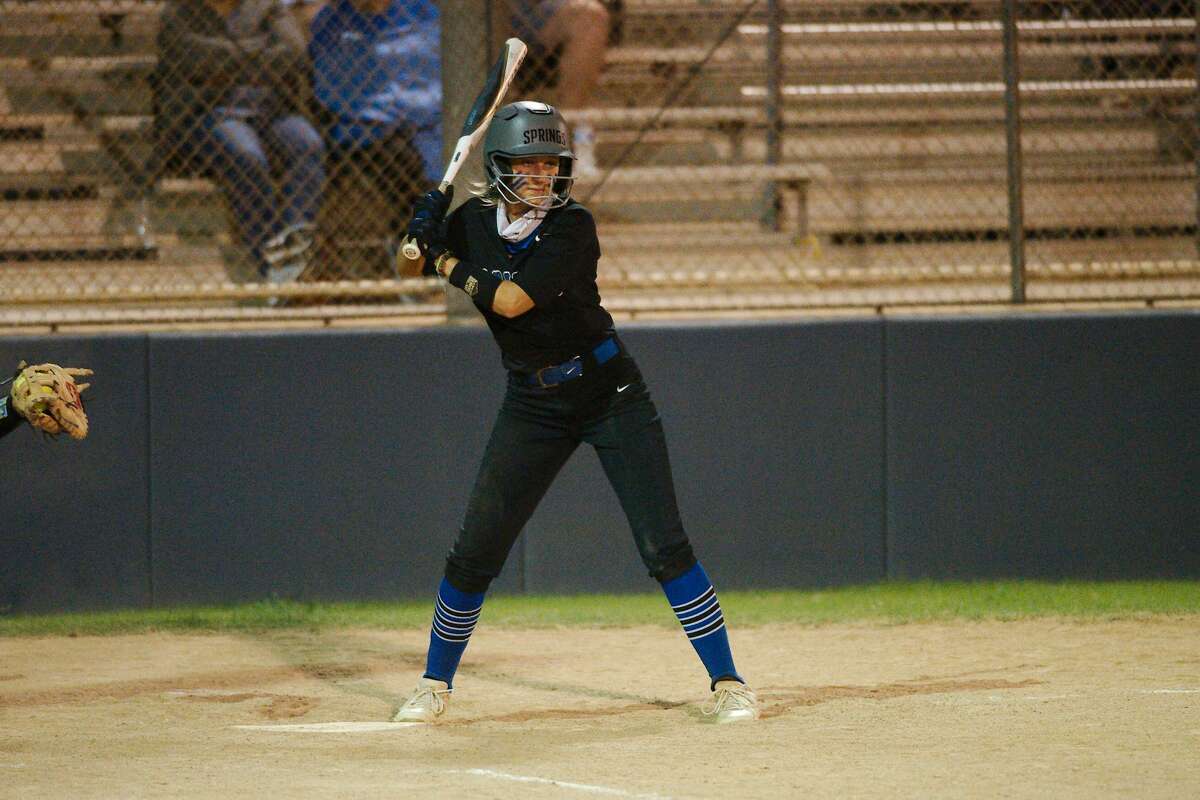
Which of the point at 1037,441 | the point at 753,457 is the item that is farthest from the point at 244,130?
the point at 1037,441

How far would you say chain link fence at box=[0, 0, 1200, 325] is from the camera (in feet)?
26.3

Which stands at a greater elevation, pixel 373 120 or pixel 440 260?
pixel 373 120

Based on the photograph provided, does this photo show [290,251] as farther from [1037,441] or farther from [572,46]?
[1037,441]

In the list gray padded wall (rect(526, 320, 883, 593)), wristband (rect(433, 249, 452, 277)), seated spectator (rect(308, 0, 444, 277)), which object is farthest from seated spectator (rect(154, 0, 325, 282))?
wristband (rect(433, 249, 452, 277))

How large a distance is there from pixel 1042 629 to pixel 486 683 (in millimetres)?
2616

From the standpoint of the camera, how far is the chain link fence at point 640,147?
8.02 meters

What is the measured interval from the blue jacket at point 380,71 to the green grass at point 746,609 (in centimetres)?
249

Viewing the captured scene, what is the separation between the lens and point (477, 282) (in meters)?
4.84

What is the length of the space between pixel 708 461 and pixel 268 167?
2.88 meters

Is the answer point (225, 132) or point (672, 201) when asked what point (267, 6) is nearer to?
point (225, 132)

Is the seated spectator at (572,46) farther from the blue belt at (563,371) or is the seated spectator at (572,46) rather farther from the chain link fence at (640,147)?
the blue belt at (563,371)

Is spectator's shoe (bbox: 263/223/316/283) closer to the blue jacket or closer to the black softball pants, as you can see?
the blue jacket

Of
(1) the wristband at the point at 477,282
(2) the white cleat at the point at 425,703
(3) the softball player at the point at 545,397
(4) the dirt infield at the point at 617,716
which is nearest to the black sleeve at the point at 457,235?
(3) the softball player at the point at 545,397

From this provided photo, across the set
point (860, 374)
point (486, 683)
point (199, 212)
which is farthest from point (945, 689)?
point (199, 212)
